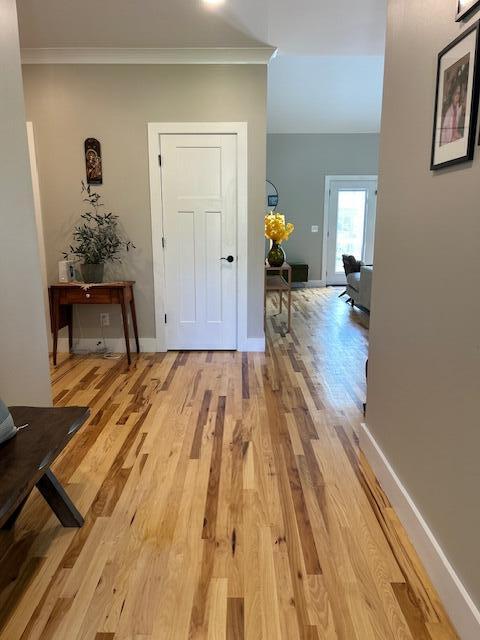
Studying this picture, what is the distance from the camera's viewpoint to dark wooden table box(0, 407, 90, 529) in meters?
1.20

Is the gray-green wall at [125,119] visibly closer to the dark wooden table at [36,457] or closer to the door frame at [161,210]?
the door frame at [161,210]

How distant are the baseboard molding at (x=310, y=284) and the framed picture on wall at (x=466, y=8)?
7084mm

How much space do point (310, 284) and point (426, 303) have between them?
702cm

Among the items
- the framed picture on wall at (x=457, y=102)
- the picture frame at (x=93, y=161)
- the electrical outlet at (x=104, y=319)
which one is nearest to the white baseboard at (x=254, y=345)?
the electrical outlet at (x=104, y=319)

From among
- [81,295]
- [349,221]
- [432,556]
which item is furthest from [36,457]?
[349,221]

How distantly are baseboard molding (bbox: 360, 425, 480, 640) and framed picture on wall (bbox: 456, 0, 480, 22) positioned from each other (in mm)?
1679

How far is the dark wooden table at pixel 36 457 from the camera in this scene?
120cm

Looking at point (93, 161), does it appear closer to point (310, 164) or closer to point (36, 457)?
point (36, 457)

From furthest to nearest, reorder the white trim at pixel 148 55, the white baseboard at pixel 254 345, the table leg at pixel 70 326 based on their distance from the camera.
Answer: the white baseboard at pixel 254 345 → the table leg at pixel 70 326 → the white trim at pixel 148 55

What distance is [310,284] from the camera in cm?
848

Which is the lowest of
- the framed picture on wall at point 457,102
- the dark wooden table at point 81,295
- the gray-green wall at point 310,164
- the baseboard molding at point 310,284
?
the baseboard molding at point 310,284

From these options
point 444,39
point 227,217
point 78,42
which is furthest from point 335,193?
point 444,39

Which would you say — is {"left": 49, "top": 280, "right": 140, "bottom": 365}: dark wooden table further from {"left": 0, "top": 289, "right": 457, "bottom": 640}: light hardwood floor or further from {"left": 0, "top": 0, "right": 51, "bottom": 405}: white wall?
{"left": 0, "top": 0, "right": 51, "bottom": 405}: white wall

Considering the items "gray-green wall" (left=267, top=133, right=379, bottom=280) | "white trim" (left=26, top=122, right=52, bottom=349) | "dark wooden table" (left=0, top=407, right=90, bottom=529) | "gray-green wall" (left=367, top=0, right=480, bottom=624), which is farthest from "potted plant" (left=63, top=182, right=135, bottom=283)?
"gray-green wall" (left=267, top=133, right=379, bottom=280)
